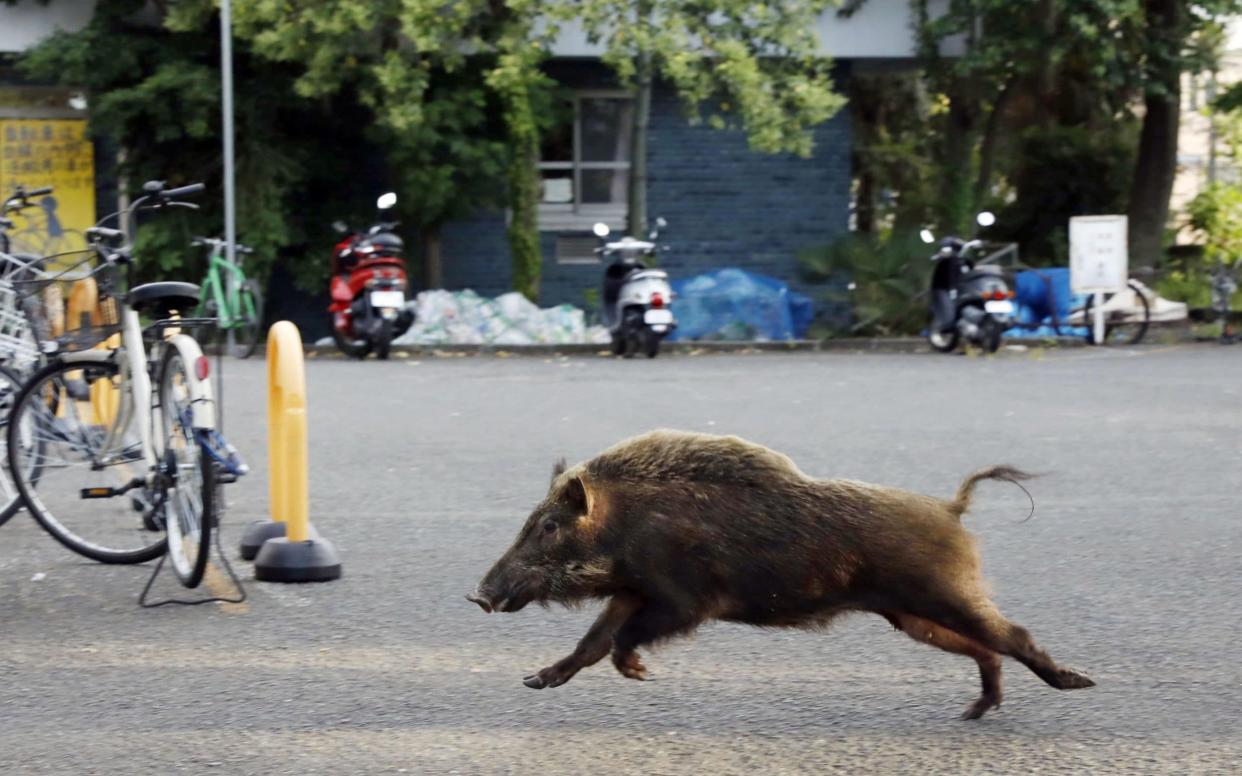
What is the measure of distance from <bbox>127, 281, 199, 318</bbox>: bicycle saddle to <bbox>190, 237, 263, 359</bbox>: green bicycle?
12.1 m

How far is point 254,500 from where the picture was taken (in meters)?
9.59

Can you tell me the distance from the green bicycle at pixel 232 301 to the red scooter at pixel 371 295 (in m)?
0.94

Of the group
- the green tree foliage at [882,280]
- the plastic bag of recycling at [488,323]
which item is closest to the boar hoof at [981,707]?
the plastic bag of recycling at [488,323]

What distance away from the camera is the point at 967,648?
5078 mm

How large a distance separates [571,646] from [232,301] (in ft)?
46.2

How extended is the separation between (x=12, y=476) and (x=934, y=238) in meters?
18.6

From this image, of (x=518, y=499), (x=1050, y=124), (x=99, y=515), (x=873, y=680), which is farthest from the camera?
(x=1050, y=124)

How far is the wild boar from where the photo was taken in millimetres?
4879

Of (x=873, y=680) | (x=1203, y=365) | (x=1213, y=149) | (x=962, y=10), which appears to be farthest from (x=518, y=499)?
(x=1213, y=149)

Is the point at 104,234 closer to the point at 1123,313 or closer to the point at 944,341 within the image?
the point at 944,341

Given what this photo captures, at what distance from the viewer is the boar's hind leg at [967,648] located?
5020mm

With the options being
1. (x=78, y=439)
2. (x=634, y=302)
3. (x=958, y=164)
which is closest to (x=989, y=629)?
(x=78, y=439)

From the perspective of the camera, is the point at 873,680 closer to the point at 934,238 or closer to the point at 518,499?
the point at 518,499

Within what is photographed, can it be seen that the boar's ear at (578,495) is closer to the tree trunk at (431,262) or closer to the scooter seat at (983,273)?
the scooter seat at (983,273)
